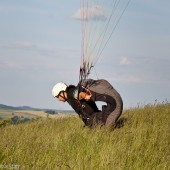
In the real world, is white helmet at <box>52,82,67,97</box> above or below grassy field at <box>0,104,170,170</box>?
above

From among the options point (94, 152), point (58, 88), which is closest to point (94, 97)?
point (58, 88)

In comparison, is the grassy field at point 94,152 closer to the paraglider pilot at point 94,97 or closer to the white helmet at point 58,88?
the paraglider pilot at point 94,97

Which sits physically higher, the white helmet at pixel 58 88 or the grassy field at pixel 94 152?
the white helmet at pixel 58 88

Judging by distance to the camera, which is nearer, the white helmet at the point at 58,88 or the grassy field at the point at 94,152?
the grassy field at the point at 94,152

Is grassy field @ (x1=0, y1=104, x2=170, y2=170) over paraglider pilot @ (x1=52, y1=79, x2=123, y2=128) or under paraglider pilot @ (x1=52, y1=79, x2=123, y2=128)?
under

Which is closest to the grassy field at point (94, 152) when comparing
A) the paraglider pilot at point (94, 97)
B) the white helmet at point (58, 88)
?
the paraglider pilot at point (94, 97)

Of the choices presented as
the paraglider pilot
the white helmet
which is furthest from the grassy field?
the white helmet

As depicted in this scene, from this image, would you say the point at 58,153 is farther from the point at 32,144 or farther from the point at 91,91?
the point at 91,91

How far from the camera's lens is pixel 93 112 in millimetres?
11547

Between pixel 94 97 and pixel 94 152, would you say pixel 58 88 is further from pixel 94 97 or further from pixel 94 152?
pixel 94 152

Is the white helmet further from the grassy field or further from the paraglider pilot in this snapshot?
the grassy field

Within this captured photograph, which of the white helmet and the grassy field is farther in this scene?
the white helmet

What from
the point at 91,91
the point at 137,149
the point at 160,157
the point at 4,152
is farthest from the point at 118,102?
the point at 4,152

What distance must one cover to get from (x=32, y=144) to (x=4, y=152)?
1.26 meters
